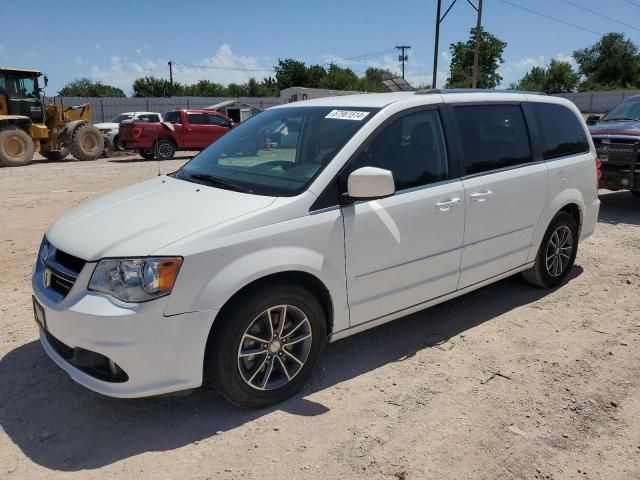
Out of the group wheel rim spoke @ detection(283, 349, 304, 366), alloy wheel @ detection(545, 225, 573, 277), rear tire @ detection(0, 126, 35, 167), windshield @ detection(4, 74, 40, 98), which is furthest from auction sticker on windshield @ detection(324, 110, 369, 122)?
windshield @ detection(4, 74, 40, 98)

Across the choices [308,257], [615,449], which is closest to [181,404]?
A: [308,257]

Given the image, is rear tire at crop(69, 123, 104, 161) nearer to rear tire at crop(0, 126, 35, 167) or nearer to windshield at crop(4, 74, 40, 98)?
rear tire at crop(0, 126, 35, 167)

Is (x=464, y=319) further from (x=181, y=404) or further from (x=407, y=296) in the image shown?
(x=181, y=404)

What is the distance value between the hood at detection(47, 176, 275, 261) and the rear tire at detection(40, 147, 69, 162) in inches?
738

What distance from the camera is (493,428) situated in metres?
3.08

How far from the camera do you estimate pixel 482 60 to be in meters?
63.0

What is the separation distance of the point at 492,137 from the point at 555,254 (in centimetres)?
149

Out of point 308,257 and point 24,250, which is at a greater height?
point 308,257

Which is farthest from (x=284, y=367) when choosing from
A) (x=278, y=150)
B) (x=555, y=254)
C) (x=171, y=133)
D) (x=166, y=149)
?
(x=166, y=149)

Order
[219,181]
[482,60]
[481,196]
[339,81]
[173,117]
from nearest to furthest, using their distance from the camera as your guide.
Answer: [219,181] → [481,196] → [173,117] → [482,60] → [339,81]

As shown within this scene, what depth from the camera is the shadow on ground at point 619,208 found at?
27.3 ft

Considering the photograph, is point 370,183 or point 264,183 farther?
point 264,183

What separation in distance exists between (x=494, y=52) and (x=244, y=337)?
2630 inches

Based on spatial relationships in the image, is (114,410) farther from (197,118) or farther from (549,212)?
(197,118)
